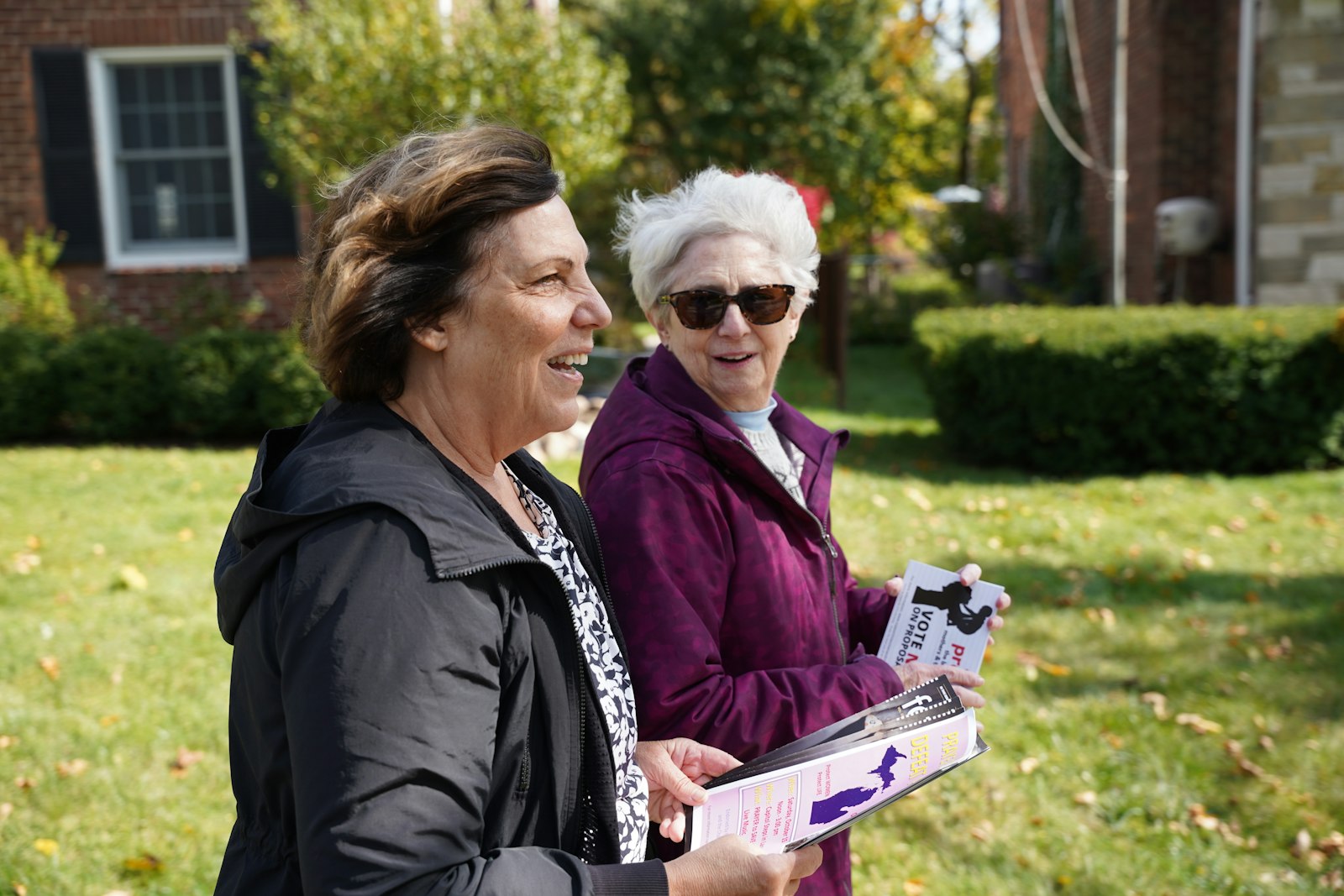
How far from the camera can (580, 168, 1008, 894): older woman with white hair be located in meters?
1.98

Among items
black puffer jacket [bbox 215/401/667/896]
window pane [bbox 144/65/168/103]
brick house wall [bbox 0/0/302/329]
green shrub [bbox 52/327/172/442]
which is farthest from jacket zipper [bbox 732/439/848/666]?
window pane [bbox 144/65/168/103]

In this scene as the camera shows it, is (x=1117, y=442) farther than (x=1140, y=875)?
Yes

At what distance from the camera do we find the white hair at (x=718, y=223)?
2.36 metres

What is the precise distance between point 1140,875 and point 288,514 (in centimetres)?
337

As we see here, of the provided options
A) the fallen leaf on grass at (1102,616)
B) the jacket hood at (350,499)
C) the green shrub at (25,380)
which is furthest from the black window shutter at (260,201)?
the jacket hood at (350,499)

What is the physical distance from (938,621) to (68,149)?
12.0 meters

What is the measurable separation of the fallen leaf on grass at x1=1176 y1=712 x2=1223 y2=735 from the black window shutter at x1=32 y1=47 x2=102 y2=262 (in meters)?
11.1

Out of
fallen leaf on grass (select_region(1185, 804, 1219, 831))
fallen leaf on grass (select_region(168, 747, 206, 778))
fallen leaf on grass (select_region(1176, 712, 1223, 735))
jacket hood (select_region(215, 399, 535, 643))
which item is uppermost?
jacket hood (select_region(215, 399, 535, 643))

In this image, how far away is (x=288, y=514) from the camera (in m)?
1.39

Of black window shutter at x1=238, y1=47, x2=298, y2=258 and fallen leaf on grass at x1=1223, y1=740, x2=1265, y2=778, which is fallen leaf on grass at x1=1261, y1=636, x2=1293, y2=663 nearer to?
fallen leaf on grass at x1=1223, y1=740, x2=1265, y2=778

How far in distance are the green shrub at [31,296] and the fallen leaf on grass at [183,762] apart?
8002mm

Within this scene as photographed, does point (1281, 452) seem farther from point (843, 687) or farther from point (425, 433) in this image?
point (425, 433)

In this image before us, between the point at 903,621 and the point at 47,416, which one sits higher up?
the point at 903,621

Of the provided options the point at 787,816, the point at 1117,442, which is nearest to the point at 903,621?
the point at 787,816
